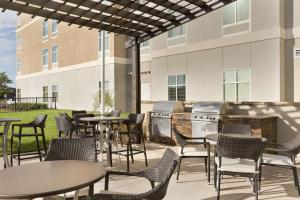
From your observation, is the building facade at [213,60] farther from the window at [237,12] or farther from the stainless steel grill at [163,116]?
the stainless steel grill at [163,116]

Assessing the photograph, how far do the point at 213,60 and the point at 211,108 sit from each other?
19.4 ft

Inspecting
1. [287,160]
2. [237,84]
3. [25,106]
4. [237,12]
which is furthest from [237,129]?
[25,106]

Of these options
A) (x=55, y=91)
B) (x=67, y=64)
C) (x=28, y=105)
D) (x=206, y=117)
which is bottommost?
(x=206, y=117)

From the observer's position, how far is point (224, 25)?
13523 millimetres

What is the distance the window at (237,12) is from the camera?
12.8 metres

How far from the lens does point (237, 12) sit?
13.1 meters

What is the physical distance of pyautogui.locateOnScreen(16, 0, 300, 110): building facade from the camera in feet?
39.2

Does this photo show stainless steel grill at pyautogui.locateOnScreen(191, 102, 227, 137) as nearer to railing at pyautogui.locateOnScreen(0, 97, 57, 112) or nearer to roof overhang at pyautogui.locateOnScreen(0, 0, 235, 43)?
roof overhang at pyautogui.locateOnScreen(0, 0, 235, 43)

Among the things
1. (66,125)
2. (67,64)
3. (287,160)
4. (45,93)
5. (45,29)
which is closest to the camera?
(287,160)

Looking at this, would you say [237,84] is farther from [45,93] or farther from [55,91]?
[45,93]

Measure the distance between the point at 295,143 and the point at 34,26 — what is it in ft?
99.0

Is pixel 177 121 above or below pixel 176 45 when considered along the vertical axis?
below

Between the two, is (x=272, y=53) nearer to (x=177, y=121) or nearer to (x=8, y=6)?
(x=177, y=121)

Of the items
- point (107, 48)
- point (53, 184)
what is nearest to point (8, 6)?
point (53, 184)
